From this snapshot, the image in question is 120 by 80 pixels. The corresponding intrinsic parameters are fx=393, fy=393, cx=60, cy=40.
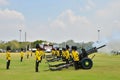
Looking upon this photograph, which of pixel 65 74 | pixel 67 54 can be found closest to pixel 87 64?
pixel 67 54

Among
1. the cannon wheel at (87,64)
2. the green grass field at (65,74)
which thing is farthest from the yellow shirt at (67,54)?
the cannon wheel at (87,64)

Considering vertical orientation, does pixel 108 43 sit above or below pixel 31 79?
above

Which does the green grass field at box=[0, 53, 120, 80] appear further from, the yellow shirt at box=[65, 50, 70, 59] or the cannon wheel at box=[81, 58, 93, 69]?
the yellow shirt at box=[65, 50, 70, 59]

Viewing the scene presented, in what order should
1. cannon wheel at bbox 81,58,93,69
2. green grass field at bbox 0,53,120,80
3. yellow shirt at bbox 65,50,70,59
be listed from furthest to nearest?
yellow shirt at bbox 65,50,70,59
cannon wheel at bbox 81,58,93,69
green grass field at bbox 0,53,120,80

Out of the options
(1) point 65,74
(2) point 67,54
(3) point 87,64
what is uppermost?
(2) point 67,54

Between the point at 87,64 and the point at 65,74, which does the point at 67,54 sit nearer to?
the point at 87,64

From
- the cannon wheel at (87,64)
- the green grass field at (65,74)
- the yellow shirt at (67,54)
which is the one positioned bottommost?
the green grass field at (65,74)

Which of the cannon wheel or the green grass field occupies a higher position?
the cannon wheel

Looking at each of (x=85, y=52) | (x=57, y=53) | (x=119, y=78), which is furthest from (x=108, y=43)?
(x=57, y=53)

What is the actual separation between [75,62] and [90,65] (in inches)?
55.3

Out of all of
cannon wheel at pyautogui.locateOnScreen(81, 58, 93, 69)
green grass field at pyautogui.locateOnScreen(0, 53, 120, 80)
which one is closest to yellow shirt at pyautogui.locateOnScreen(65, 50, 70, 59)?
green grass field at pyautogui.locateOnScreen(0, 53, 120, 80)

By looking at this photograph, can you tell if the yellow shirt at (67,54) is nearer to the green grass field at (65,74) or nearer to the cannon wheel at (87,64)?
the green grass field at (65,74)

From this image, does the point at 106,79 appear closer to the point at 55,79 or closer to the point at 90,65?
the point at 55,79

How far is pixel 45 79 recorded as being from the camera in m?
25.6
